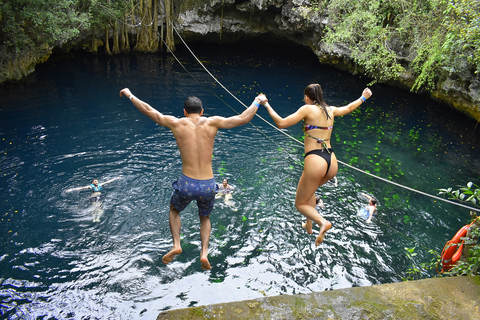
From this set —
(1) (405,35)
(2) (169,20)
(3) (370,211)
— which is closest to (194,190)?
(3) (370,211)

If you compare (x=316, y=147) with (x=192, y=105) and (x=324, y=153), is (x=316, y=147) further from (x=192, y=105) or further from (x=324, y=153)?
(x=192, y=105)

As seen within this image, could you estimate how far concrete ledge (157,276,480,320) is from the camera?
3.31m

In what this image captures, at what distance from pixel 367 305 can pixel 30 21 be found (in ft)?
47.7

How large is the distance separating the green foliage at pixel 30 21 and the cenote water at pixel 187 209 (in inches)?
84.9

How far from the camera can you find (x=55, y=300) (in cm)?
561

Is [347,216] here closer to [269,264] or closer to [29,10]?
[269,264]

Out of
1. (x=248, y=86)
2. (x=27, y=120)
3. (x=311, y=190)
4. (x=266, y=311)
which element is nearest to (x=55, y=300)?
(x=266, y=311)

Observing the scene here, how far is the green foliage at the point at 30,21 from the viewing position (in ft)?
38.3

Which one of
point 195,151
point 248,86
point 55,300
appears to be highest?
point 195,151

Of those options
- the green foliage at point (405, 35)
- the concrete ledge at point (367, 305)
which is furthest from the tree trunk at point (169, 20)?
the concrete ledge at point (367, 305)

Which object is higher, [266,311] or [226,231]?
[266,311]

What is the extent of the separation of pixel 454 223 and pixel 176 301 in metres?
6.98

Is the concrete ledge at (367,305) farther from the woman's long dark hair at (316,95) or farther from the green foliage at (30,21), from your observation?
the green foliage at (30,21)

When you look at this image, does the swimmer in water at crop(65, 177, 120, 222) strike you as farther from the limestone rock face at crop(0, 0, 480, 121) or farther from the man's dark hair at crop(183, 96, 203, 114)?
the limestone rock face at crop(0, 0, 480, 121)
